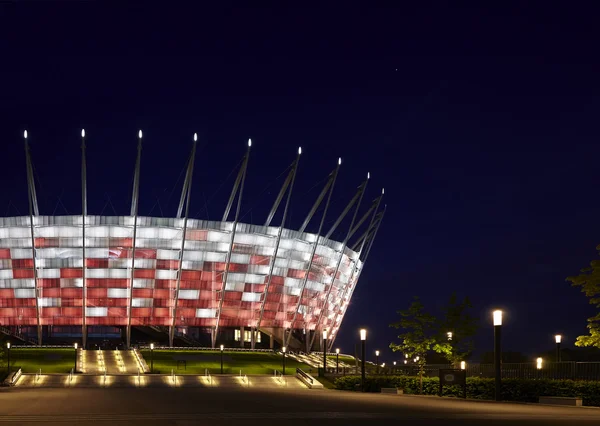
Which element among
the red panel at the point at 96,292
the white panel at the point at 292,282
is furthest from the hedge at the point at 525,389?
the red panel at the point at 96,292

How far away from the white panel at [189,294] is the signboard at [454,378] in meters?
79.6

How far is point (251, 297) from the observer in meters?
122

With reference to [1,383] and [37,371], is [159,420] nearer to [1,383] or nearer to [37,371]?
[1,383]

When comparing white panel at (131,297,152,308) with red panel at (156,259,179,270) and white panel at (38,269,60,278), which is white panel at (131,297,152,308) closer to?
red panel at (156,259,179,270)

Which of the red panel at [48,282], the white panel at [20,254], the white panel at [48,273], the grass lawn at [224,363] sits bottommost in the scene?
the grass lawn at [224,363]

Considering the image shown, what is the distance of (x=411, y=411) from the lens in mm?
27938

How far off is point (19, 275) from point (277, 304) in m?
37.6

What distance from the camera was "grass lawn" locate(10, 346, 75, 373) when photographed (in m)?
77.4

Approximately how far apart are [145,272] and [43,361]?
32820 mm

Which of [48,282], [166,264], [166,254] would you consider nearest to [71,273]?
[48,282]

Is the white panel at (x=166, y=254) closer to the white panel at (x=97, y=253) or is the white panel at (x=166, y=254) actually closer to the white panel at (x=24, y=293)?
the white panel at (x=97, y=253)

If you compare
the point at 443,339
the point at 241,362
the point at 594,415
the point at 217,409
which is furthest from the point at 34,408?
the point at 241,362

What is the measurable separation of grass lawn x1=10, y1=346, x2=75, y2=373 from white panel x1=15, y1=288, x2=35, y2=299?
21.5 meters

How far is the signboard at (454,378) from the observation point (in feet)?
132
